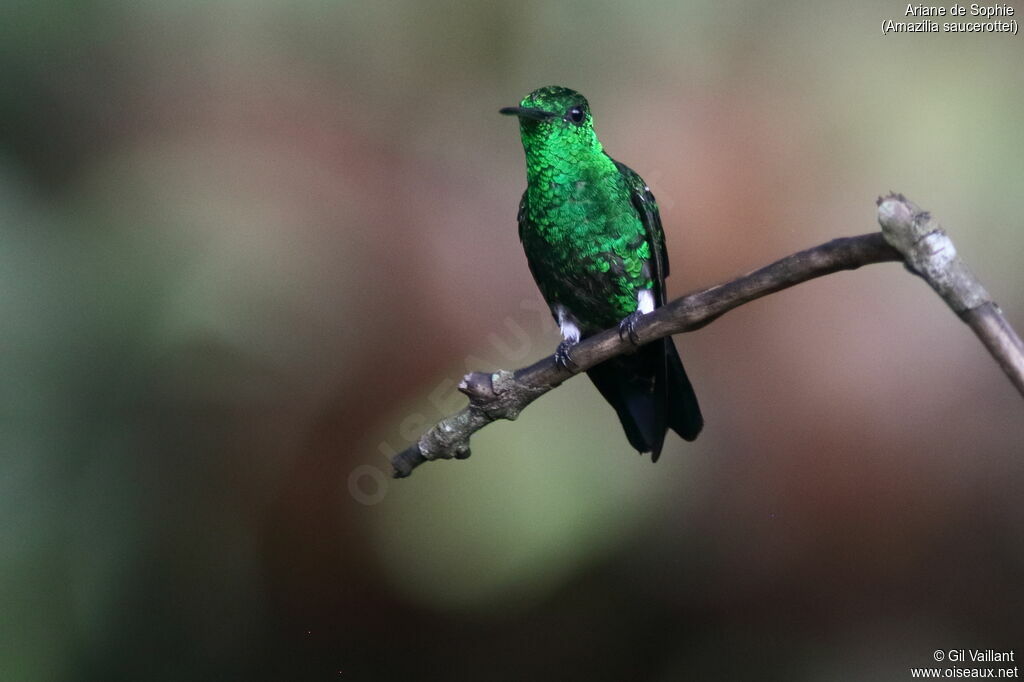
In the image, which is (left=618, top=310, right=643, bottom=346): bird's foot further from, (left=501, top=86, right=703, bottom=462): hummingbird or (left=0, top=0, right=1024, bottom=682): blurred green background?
(left=0, top=0, right=1024, bottom=682): blurred green background

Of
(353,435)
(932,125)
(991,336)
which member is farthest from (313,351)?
(991,336)

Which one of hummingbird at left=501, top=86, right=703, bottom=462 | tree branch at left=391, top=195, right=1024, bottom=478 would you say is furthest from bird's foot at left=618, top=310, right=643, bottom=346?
hummingbird at left=501, top=86, right=703, bottom=462

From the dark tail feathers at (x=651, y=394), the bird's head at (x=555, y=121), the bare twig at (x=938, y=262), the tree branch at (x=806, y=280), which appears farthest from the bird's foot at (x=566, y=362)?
the bare twig at (x=938, y=262)

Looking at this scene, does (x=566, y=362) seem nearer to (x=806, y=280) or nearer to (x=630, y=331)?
(x=630, y=331)

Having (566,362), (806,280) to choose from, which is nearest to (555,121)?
(566,362)

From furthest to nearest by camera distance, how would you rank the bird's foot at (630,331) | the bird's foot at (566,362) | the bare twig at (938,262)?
1. the bird's foot at (566,362)
2. the bird's foot at (630,331)
3. the bare twig at (938,262)

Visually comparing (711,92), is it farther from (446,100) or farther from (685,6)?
(446,100)

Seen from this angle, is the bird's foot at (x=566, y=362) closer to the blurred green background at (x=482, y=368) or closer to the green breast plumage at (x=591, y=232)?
the green breast plumage at (x=591, y=232)
